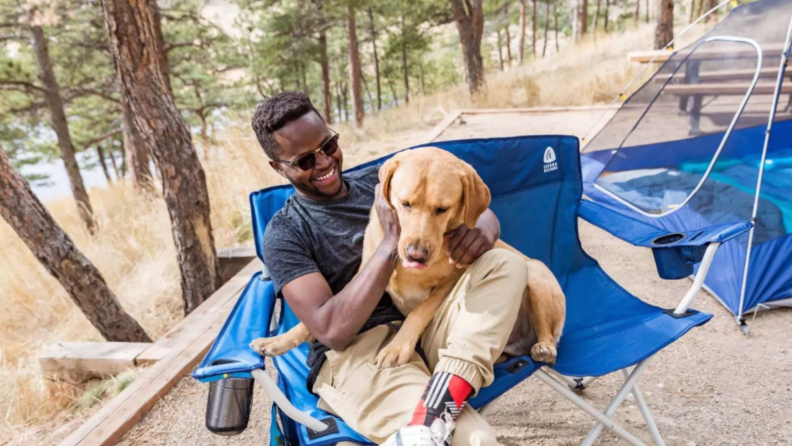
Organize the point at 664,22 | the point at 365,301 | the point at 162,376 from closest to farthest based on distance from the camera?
the point at 365,301
the point at 162,376
the point at 664,22

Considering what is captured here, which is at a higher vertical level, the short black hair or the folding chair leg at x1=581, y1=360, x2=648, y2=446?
the short black hair

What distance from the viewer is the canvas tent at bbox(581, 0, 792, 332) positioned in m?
2.94

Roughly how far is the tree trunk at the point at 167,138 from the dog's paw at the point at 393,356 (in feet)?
9.28

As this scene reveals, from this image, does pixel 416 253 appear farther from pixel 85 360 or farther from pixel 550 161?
pixel 85 360

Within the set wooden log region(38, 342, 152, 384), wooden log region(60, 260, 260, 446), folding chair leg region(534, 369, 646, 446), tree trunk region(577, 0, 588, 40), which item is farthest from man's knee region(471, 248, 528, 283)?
tree trunk region(577, 0, 588, 40)

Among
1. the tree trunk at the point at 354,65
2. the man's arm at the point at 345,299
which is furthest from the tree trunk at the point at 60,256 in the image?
the tree trunk at the point at 354,65

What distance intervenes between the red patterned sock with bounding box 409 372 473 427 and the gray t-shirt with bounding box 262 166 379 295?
0.59 metres

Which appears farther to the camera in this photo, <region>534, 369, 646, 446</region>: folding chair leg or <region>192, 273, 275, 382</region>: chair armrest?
<region>534, 369, 646, 446</region>: folding chair leg

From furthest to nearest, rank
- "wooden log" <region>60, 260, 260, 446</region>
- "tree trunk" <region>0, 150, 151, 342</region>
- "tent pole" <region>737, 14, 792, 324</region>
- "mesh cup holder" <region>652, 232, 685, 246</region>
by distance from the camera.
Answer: "tree trunk" <region>0, 150, 151, 342</region>, "tent pole" <region>737, 14, 792, 324</region>, "wooden log" <region>60, 260, 260, 446</region>, "mesh cup holder" <region>652, 232, 685, 246</region>

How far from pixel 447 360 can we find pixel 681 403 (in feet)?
5.28

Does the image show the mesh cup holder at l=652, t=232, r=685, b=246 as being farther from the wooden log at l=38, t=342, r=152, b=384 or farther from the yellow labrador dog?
the wooden log at l=38, t=342, r=152, b=384

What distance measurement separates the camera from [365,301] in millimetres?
1577

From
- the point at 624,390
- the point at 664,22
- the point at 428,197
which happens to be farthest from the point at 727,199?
the point at 664,22

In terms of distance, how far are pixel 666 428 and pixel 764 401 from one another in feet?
1.85
